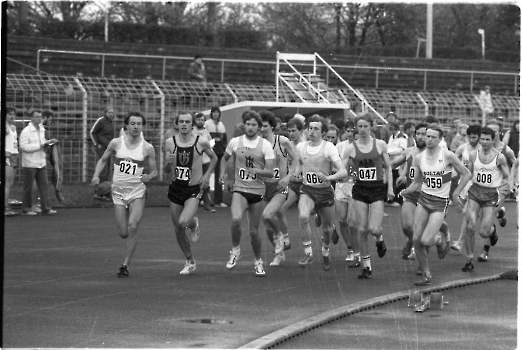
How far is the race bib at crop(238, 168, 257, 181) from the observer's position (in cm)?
1290

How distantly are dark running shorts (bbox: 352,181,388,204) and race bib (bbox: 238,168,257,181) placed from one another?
1.21 metres

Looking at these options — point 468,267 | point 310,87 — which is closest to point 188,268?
point 468,267

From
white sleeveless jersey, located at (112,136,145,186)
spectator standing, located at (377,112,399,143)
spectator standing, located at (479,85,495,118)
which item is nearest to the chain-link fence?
spectator standing, located at (479,85,495,118)

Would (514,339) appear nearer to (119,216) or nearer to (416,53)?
(119,216)

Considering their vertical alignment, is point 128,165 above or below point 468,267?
above

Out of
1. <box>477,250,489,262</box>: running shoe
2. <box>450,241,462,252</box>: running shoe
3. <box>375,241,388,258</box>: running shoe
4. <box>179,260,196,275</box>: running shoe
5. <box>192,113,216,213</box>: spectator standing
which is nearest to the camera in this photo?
<box>179,260,196,275</box>: running shoe

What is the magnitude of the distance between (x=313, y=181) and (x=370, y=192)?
92 cm

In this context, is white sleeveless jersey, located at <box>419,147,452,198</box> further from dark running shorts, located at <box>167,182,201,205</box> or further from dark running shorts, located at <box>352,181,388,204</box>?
dark running shorts, located at <box>167,182,201,205</box>

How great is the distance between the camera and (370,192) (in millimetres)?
12938

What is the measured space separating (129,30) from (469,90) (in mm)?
11015

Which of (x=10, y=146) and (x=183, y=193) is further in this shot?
(x=10, y=146)

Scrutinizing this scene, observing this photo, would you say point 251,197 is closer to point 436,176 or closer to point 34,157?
point 436,176

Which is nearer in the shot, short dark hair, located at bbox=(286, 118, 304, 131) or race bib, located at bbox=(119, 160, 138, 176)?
race bib, located at bbox=(119, 160, 138, 176)

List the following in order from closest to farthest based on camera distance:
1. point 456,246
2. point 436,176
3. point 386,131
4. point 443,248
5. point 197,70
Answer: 1. point 436,176
2. point 443,248
3. point 456,246
4. point 386,131
5. point 197,70
